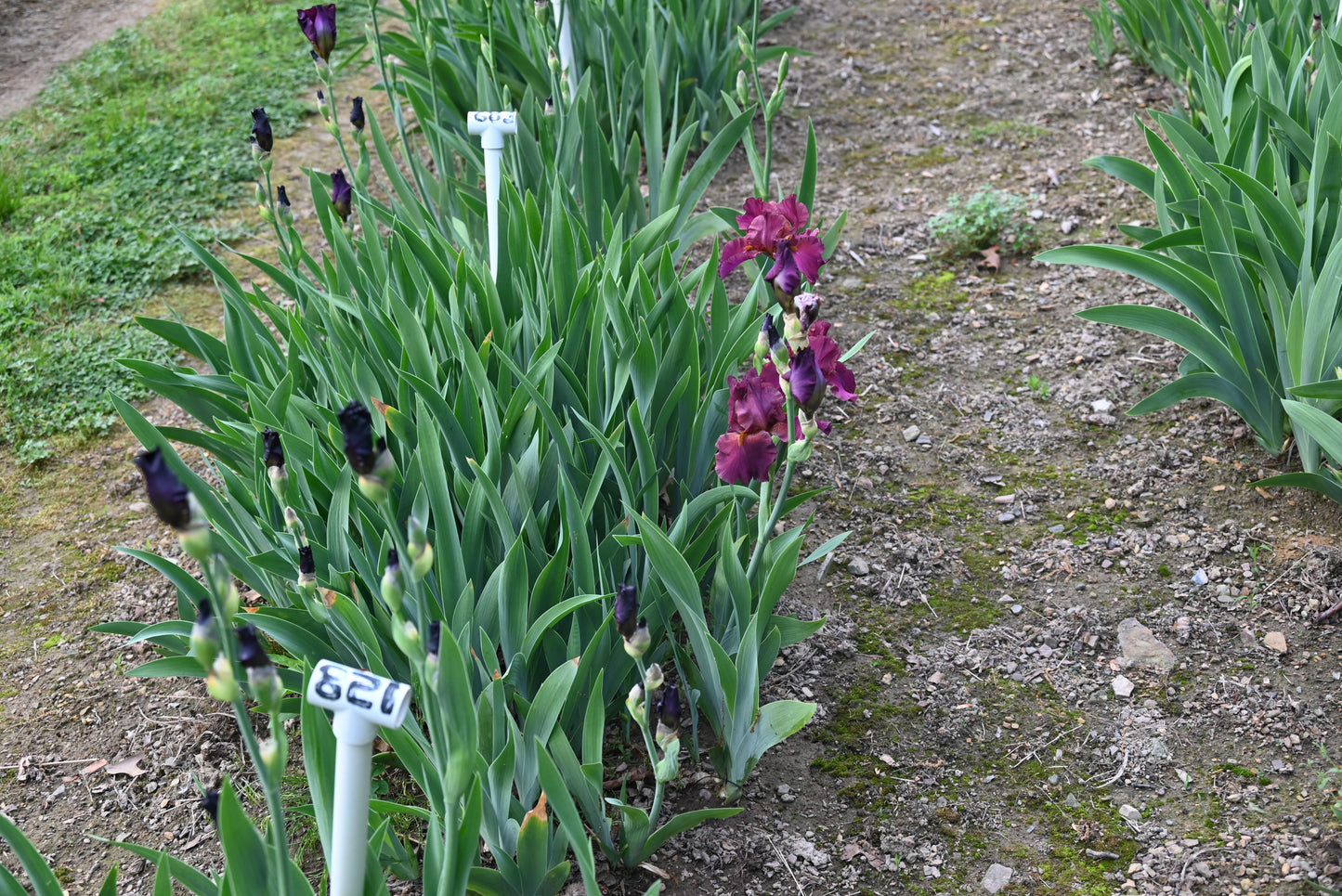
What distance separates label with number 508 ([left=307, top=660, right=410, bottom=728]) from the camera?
37.8 inches

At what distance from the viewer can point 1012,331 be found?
275 cm

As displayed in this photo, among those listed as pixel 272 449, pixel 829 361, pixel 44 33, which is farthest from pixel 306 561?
pixel 44 33

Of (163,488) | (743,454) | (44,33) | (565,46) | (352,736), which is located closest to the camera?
(163,488)

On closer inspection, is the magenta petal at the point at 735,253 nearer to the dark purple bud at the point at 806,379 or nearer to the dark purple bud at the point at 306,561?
the dark purple bud at the point at 806,379

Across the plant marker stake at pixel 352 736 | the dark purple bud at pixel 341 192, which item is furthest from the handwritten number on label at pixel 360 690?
the dark purple bud at pixel 341 192

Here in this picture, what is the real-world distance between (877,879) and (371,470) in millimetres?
1074

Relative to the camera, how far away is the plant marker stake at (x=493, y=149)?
6.66ft

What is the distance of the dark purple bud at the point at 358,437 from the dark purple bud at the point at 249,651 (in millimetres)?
170

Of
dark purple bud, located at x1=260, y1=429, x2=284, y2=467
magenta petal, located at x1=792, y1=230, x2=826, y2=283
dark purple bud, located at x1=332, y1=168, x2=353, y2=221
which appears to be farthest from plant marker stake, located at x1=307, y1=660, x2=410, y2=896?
dark purple bud, located at x1=332, y1=168, x2=353, y2=221

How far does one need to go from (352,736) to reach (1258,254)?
201cm

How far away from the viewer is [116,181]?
3.62m

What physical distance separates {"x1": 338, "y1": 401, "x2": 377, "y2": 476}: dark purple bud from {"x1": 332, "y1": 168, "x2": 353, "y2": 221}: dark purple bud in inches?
53.4

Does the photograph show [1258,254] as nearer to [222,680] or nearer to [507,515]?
[507,515]

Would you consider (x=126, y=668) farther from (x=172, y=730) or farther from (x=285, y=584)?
(x=285, y=584)
